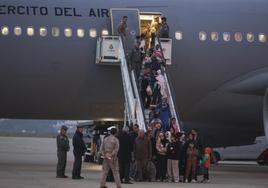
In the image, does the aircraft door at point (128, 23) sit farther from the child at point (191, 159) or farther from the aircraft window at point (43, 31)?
the child at point (191, 159)

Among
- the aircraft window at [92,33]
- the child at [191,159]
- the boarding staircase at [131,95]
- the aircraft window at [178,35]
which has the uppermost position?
the aircraft window at [92,33]

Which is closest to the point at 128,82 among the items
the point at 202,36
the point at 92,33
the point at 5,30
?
the point at 92,33

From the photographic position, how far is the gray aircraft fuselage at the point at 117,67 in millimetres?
21000

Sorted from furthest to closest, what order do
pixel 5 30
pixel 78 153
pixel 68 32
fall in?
pixel 68 32 < pixel 5 30 < pixel 78 153

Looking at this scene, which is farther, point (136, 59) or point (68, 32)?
point (68, 32)

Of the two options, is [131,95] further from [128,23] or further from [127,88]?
[128,23]

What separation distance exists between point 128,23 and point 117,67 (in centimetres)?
134

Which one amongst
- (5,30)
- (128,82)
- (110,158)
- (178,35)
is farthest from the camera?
(178,35)

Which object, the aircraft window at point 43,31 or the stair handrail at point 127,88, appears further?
the aircraft window at point 43,31

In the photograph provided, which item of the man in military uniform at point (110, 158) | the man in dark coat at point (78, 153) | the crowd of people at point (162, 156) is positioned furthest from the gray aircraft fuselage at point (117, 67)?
the man in military uniform at point (110, 158)

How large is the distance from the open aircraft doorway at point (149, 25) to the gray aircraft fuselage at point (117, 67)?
0.67 feet

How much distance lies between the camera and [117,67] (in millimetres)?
21500

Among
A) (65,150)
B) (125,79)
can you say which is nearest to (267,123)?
(125,79)

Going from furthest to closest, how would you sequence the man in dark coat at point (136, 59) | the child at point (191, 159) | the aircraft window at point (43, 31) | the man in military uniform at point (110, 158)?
the aircraft window at point (43, 31), the man in dark coat at point (136, 59), the child at point (191, 159), the man in military uniform at point (110, 158)
